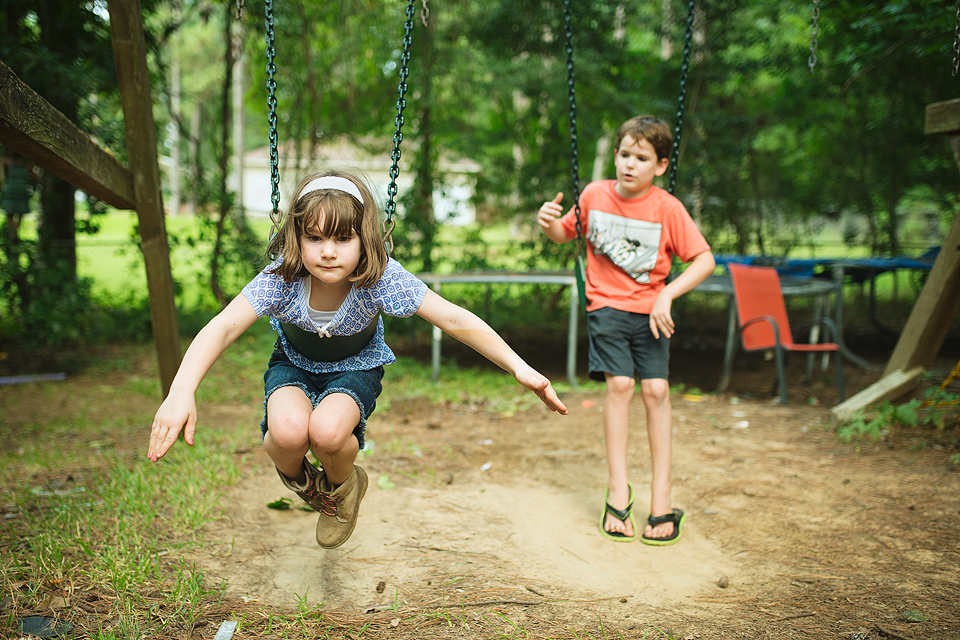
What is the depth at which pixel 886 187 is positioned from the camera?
31.8 ft

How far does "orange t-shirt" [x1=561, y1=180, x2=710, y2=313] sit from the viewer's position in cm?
284

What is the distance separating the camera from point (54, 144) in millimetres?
2623

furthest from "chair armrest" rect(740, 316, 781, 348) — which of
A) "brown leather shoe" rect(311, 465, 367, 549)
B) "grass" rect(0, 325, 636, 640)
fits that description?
"brown leather shoe" rect(311, 465, 367, 549)

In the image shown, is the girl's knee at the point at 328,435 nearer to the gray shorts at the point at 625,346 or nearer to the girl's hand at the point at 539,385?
the girl's hand at the point at 539,385

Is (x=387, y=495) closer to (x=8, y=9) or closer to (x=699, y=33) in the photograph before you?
(x=8, y=9)

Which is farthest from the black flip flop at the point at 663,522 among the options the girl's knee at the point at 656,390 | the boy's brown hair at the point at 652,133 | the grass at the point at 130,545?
the boy's brown hair at the point at 652,133

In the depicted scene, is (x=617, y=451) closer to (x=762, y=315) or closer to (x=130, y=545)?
(x=130, y=545)

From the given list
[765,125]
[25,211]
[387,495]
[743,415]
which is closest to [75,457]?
[387,495]

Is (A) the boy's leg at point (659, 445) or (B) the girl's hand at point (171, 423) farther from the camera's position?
(A) the boy's leg at point (659, 445)

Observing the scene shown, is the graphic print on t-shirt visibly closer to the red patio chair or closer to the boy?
the boy

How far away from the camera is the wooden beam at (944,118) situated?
149 inches

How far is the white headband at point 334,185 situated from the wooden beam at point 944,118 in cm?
347

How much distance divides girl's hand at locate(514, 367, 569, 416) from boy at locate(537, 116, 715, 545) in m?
0.88

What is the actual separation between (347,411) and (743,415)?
3873 millimetres
